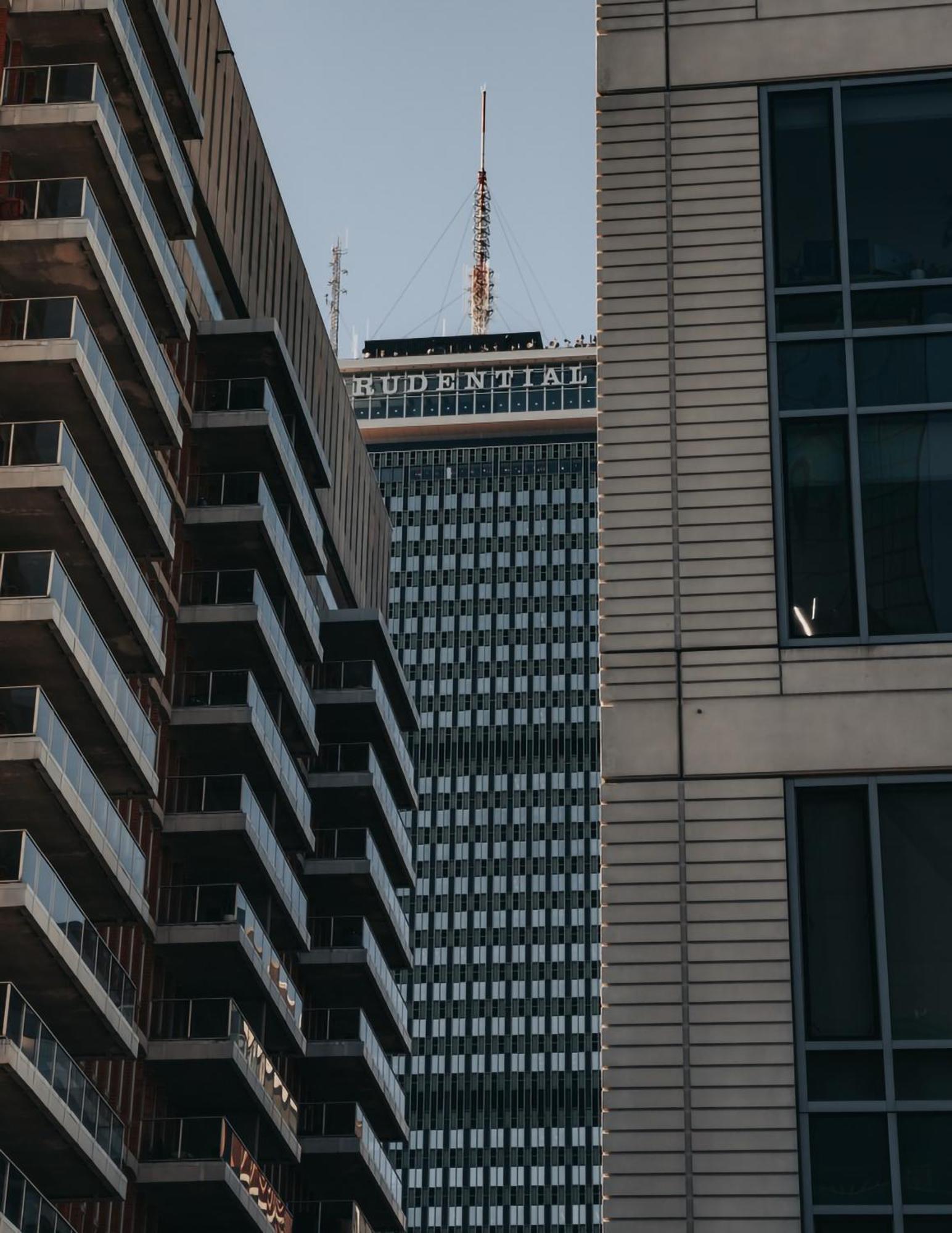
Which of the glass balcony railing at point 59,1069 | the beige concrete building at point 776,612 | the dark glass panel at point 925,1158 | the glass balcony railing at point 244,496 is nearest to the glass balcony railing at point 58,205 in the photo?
the glass balcony railing at point 244,496

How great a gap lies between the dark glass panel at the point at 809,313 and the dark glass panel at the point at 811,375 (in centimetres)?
22

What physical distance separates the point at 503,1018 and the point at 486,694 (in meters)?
24.8

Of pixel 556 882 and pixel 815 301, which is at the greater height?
pixel 556 882

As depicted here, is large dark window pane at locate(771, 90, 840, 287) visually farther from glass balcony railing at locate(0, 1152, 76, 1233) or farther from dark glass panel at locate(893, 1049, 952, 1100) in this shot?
glass balcony railing at locate(0, 1152, 76, 1233)

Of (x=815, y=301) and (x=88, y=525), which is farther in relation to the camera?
(x=88, y=525)

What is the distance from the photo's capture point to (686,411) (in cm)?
2320

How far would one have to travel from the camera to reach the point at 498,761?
540 feet

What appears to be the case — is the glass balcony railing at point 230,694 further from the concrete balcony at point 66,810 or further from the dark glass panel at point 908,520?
the dark glass panel at point 908,520

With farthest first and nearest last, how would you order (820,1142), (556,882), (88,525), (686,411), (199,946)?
(556,882) < (199,946) < (88,525) < (686,411) < (820,1142)

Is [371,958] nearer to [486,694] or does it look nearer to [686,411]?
[686,411]

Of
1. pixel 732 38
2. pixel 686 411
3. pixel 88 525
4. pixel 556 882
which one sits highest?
pixel 556 882

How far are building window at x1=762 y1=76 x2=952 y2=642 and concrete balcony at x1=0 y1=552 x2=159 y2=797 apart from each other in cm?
2189

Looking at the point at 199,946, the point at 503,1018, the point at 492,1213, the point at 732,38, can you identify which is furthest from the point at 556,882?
the point at 732,38

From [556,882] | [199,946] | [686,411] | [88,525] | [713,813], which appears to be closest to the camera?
[713,813]
